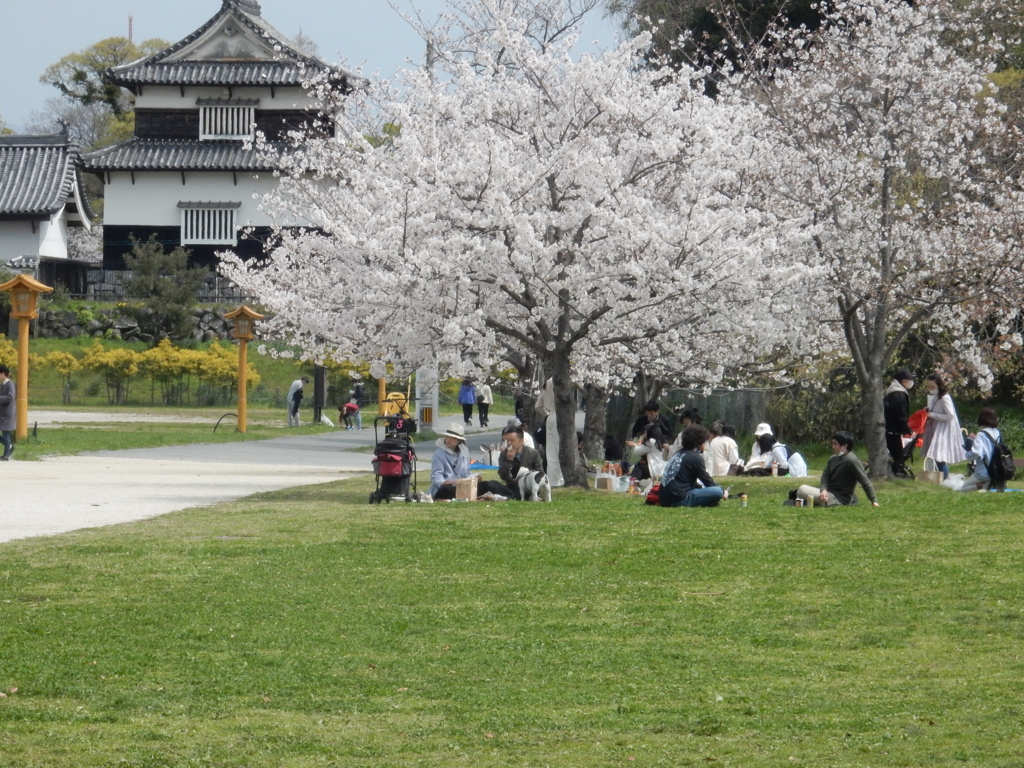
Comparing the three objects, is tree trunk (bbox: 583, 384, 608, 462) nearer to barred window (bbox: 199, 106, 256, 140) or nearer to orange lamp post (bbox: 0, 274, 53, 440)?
orange lamp post (bbox: 0, 274, 53, 440)

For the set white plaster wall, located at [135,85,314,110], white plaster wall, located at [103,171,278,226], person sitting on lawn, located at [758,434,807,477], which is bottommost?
person sitting on lawn, located at [758,434,807,477]

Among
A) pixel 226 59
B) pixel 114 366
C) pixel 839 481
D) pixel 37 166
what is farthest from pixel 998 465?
pixel 37 166

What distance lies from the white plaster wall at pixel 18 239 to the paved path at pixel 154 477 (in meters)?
27.5

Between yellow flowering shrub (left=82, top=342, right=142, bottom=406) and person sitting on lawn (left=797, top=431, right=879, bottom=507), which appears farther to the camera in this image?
yellow flowering shrub (left=82, top=342, right=142, bottom=406)

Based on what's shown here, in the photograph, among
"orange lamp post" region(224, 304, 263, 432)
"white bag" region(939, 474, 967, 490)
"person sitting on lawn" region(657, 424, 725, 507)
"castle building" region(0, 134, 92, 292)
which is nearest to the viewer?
"person sitting on lawn" region(657, 424, 725, 507)

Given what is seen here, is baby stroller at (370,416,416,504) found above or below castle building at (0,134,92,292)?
below

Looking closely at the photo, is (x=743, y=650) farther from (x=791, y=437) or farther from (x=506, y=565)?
(x=791, y=437)

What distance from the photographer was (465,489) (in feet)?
52.6

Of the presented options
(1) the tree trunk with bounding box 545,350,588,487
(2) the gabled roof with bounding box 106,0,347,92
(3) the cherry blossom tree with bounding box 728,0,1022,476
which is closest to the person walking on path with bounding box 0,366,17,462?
(1) the tree trunk with bounding box 545,350,588,487

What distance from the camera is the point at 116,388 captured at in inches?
1860

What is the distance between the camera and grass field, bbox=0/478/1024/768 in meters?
5.83

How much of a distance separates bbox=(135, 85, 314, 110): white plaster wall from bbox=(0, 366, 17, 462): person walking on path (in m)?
35.1

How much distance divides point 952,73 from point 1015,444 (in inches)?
350

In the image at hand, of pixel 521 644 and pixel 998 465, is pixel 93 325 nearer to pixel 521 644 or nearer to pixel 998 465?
pixel 998 465
